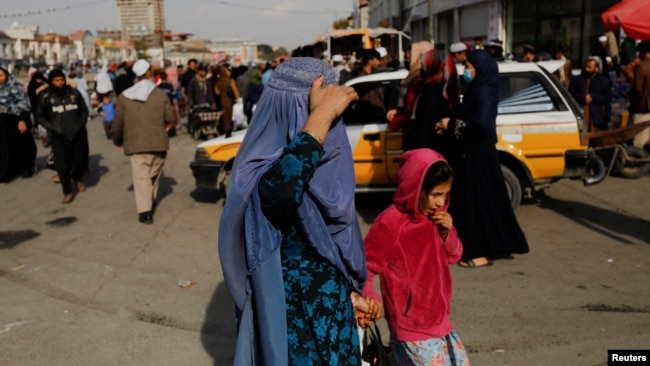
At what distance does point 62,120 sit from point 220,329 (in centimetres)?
596

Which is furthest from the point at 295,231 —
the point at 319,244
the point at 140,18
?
the point at 140,18

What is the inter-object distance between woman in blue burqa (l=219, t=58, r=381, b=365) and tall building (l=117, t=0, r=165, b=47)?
522 ft

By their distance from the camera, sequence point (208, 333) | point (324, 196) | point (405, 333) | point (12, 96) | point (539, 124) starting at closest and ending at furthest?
point (324, 196)
point (405, 333)
point (208, 333)
point (539, 124)
point (12, 96)

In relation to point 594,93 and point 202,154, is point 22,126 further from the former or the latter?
point 594,93

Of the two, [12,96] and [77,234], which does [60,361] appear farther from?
[12,96]

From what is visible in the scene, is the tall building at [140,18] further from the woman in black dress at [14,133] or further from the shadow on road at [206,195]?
the shadow on road at [206,195]

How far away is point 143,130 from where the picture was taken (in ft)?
26.2

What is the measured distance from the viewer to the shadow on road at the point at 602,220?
7.08m

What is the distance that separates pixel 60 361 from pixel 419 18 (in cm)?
3180

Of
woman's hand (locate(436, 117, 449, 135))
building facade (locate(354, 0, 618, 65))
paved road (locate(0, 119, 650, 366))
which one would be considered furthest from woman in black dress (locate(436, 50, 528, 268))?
building facade (locate(354, 0, 618, 65))

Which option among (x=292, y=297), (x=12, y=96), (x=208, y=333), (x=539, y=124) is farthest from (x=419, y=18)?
(x=292, y=297)

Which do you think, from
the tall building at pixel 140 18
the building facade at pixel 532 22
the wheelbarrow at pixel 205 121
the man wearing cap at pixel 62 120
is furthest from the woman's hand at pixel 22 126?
the tall building at pixel 140 18

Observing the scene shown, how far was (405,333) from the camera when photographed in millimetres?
3047

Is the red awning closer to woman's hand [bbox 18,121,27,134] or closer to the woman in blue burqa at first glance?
the woman in blue burqa
